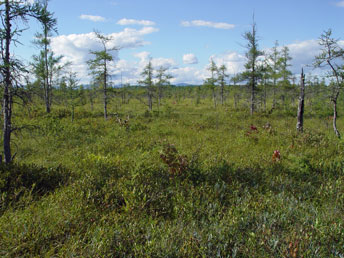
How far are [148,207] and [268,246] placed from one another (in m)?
2.11

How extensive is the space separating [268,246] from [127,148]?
22.4 ft

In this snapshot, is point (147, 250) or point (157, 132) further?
point (157, 132)

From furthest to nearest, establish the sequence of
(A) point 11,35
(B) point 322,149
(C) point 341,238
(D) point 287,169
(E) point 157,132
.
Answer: (E) point 157,132 → (B) point 322,149 → (D) point 287,169 → (A) point 11,35 → (C) point 341,238

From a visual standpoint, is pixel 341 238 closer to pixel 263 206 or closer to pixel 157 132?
pixel 263 206

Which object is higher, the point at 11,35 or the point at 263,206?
the point at 11,35

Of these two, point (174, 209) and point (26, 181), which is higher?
point (26, 181)

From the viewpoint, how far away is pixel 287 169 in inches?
249

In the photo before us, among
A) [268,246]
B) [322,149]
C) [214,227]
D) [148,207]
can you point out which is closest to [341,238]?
[268,246]

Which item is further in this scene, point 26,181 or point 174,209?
point 26,181

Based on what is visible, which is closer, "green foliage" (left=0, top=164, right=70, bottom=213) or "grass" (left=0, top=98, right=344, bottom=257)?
"grass" (left=0, top=98, right=344, bottom=257)

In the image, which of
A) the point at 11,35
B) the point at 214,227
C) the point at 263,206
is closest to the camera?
the point at 214,227

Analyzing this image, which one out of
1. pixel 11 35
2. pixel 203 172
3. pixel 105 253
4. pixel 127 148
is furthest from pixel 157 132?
pixel 105 253

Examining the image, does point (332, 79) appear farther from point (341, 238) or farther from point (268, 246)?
point (268, 246)

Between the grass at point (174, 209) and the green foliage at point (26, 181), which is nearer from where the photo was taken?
the grass at point (174, 209)
